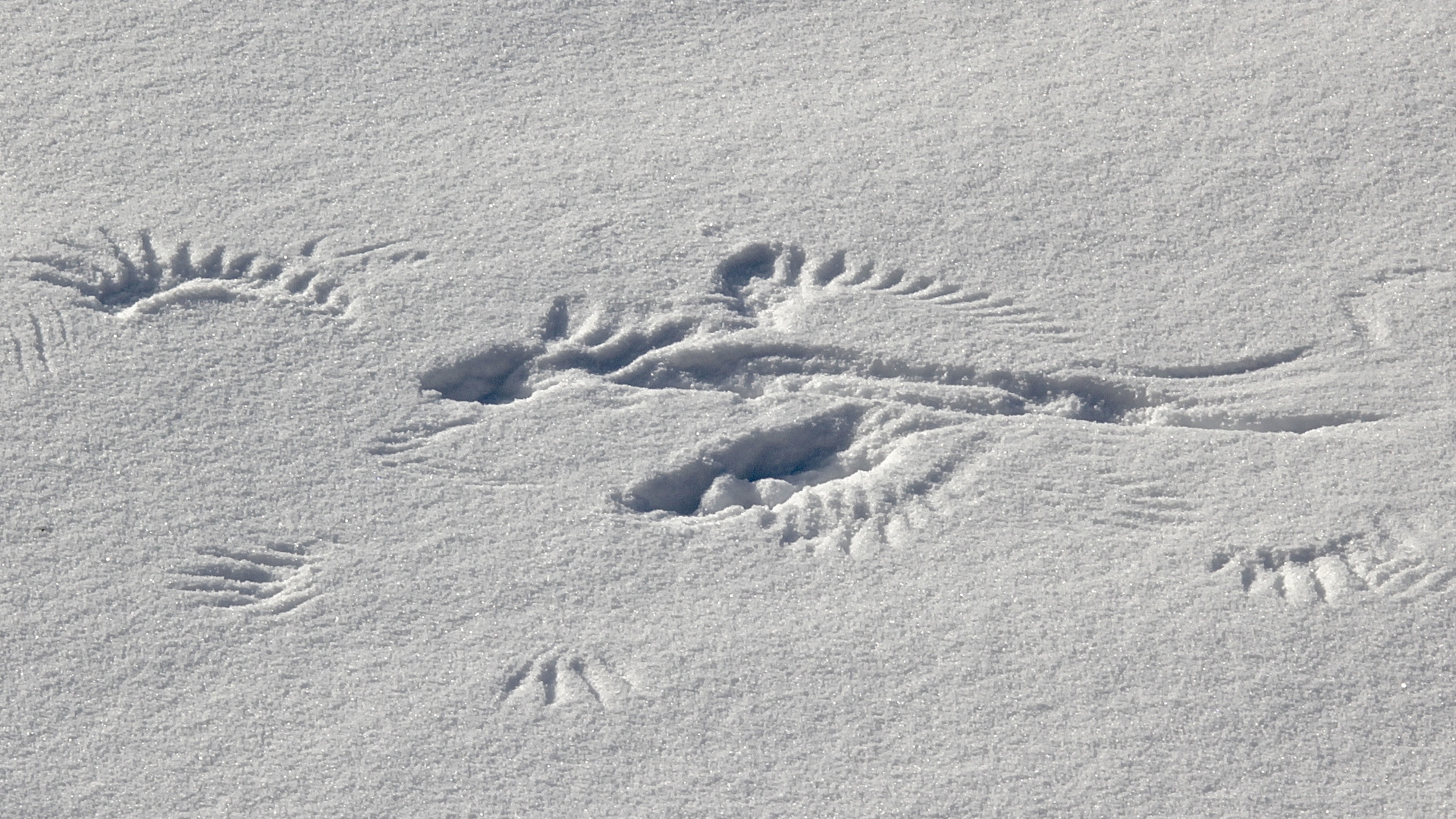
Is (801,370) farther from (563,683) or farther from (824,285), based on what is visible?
(563,683)

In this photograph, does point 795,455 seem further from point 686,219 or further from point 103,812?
point 103,812

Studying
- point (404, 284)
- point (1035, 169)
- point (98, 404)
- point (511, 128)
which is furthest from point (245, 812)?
point (1035, 169)

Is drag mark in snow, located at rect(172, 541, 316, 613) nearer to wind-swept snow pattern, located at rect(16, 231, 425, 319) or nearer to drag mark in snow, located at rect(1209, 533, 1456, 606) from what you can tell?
wind-swept snow pattern, located at rect(16, 231, 425, 319)

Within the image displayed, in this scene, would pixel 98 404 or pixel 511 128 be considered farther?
pixel 511 128

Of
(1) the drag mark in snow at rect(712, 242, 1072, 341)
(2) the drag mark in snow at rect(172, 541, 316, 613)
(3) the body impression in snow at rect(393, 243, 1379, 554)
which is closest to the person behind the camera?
(2) the drag mark in snow at rect(172, 541, 316, 613)

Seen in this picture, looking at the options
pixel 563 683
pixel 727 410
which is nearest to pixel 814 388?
pixel 727 410

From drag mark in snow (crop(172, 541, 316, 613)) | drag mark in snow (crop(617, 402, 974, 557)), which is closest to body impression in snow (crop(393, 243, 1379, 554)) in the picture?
drag mark in snow (crop(617, 402, 974, 557))

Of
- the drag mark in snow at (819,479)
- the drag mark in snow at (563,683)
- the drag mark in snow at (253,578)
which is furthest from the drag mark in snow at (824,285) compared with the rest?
the drag mark in snow at (253,578)
